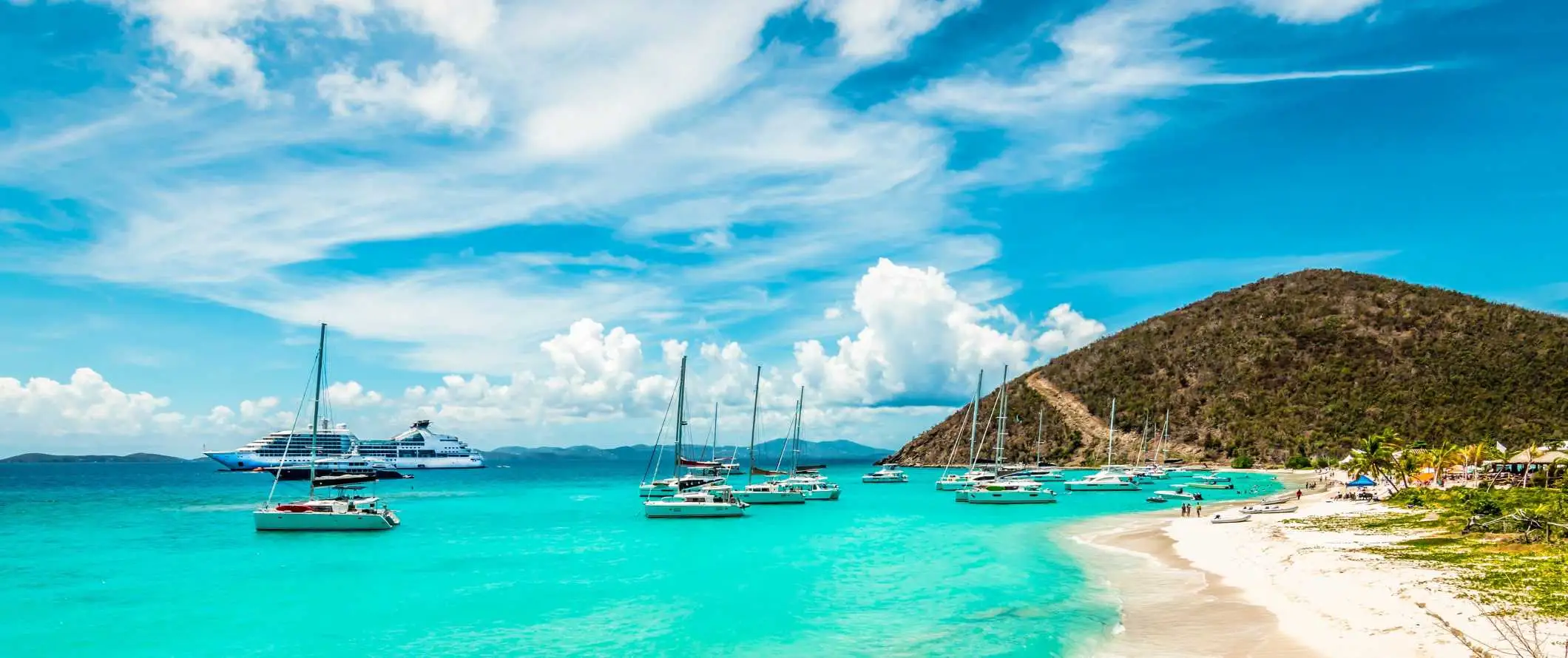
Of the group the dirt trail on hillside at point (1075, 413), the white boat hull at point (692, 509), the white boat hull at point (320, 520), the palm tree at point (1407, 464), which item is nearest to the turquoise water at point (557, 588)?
the white boat hull at point (692, 509)

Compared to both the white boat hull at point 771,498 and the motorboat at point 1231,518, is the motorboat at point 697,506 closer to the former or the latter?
the white boat hull at point 771,498

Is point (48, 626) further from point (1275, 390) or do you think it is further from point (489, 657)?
point (1275, 390)

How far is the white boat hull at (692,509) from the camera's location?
6694 centimetres

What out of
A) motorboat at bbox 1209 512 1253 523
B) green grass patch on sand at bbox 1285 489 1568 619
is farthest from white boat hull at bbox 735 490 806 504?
green grass patch on sand at bbox 1285 489 1568 619

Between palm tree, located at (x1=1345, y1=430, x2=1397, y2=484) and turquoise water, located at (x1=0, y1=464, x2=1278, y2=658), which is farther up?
palm tree, located at (x1=1345, y1=430, x2=1397, y2=484)

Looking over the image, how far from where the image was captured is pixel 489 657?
26906mm

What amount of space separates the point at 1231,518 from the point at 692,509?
37422 millimetres

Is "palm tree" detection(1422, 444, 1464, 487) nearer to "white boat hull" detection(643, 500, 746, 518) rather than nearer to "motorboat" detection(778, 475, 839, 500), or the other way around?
"motorboat" detection(778, 475, 839, 500)

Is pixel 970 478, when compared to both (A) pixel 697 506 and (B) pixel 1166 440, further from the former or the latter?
(B) pixel 1166 440

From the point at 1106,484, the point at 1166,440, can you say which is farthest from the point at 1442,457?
the point at 1166,440

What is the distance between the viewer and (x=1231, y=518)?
2319 inches

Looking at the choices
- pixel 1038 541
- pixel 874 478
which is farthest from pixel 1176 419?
pixel 1038 541

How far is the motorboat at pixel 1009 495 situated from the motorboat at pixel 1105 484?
20.4m

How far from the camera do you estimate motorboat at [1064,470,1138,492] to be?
346 feet
